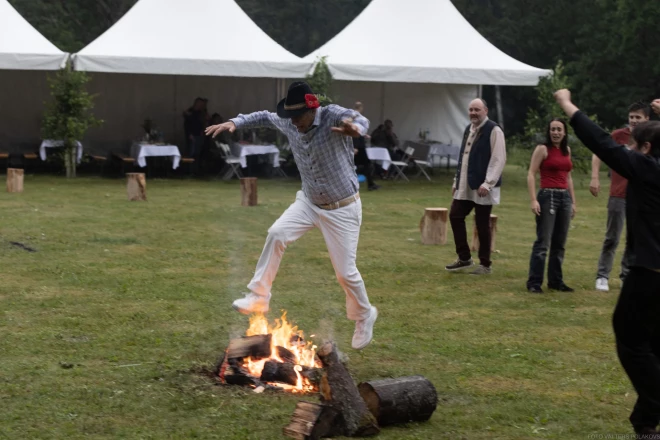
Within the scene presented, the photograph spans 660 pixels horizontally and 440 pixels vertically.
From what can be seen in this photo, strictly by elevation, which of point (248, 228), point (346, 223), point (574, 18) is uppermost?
point (574, 18)

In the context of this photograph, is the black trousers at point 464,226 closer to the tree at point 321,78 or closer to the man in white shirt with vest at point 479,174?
the man in white shirt with vest at point 479,174

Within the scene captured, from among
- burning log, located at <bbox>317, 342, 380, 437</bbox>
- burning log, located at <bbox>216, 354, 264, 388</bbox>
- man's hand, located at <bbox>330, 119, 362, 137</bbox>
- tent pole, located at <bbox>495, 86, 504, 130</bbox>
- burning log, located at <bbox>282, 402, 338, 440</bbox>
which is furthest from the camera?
tent pole, located at <bbox>495, 86, 504, 130</bbox>

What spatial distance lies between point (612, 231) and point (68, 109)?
48.3 ft

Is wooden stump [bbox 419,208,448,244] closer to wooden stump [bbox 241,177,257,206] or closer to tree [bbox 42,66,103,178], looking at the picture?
wooden stump [bbox 241,177,257,206]

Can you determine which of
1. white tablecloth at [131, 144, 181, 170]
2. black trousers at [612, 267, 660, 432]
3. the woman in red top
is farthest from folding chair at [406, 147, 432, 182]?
black trousers at [612, 267, 660, 432]

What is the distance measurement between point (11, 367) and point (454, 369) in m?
3.03

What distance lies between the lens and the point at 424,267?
436 inches

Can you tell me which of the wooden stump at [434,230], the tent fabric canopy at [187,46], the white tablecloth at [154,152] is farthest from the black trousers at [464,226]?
the white tablecloth at [154,152]

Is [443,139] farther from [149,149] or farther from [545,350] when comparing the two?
[545,350]

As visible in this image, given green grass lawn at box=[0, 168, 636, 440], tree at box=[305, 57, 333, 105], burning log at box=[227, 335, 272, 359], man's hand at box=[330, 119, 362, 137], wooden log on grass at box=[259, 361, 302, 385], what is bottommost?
green grass lawn at box=[0, 168, 636, 440]

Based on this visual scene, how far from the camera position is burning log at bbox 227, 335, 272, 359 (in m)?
6.28

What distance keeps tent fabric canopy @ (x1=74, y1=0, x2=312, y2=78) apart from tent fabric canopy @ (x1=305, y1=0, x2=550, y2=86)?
1.27 metres

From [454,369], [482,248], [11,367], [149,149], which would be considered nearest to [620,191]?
[482,248]

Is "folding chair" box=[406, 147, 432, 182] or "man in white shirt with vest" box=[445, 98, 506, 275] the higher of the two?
"man in white shirt with vest" box=[445, 98, 506, 275]
